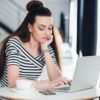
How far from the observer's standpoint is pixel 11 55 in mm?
1967

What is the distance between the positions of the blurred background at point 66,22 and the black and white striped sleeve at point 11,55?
1.26m

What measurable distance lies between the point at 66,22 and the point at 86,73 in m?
1.91

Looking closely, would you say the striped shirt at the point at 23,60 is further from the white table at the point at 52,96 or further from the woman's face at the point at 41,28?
the white table at the point at 52,96

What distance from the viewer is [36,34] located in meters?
2.30

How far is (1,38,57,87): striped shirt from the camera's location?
79.6 inches

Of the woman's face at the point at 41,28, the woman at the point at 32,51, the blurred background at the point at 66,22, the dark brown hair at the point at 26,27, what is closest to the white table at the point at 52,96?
the woman at the point at 32,51

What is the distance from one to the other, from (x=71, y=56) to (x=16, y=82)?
1.93 m

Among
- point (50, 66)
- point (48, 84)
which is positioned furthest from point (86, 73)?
point (50, 66)

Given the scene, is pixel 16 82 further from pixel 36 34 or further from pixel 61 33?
pixel 61 33

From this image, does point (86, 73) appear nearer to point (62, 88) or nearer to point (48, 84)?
point (62, 88)

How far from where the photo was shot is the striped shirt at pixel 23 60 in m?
2.02

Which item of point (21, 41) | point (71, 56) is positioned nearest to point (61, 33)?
point (71, 56)

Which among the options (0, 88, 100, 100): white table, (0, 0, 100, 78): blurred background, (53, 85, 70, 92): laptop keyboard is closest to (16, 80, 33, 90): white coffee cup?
(0, 88, 100, 100): white table

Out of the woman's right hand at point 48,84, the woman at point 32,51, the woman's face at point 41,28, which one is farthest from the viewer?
the woman's face at point 41,28
